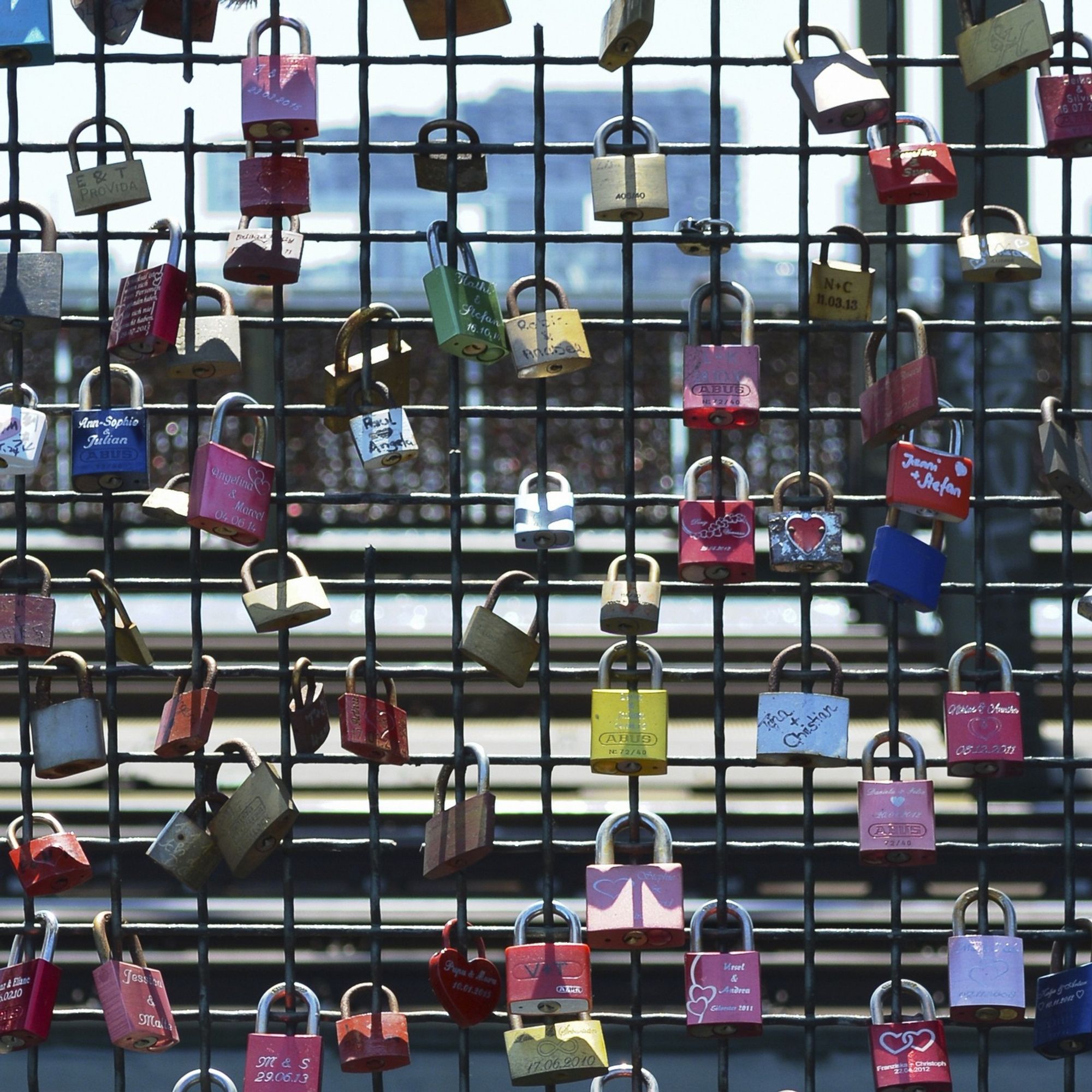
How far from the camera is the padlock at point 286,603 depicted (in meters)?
1.40

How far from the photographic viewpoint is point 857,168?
571 centimetres

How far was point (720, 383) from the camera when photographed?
143cm

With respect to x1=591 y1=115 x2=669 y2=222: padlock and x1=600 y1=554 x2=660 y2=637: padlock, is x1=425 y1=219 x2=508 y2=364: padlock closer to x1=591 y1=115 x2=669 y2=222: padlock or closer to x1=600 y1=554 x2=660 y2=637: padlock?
x1=591 y1=115 x2=669 y2=222: padlock

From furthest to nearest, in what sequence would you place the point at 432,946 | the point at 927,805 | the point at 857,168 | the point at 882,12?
the point at 857,168 → the point at 882,12 → the point at 432,946 → the point at 927,805

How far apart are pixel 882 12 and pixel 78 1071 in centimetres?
455

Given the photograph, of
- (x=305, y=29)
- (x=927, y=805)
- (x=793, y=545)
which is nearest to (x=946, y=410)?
(x=793, y=545)

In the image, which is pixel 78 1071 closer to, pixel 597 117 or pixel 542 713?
pixel 542 713

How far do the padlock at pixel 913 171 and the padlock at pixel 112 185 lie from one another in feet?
2.47

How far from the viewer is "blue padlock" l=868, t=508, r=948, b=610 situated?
140cm

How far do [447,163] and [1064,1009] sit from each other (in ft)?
3.59

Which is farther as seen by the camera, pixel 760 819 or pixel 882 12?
pixel 882 12

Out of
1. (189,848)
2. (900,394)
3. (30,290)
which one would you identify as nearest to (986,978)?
(900,394)

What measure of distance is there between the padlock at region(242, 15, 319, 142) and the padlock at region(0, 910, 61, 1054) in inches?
33.1

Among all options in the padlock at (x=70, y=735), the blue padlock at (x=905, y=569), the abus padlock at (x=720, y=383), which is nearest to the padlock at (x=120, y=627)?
the padlock at (x=70, y=735)
